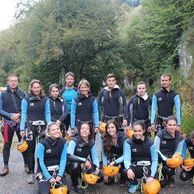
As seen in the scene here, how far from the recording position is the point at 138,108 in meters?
8.22

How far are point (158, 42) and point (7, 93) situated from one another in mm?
11160

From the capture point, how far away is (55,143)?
684cm

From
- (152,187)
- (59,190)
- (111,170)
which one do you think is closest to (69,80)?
(111,170)

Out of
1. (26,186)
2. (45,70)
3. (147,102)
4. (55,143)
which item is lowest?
(26,186)

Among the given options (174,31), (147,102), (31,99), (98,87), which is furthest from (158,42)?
(98,87)

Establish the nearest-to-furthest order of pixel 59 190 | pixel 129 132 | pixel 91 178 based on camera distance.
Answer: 1. pixel 59 190
2. pixel 91 178
3. pixel 129 132

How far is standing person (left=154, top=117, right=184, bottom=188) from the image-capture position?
24.0ft

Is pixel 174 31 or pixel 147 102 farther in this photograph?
pixel 174 31

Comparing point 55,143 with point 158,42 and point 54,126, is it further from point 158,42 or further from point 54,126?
point 158,42

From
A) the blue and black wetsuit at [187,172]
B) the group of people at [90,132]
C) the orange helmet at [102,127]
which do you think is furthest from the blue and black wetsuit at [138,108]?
the blue and black wetsuit at [187,172]

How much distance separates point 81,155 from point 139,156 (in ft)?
3.34

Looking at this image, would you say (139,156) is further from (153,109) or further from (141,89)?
(141,89)

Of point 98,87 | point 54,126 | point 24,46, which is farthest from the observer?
point 98,87

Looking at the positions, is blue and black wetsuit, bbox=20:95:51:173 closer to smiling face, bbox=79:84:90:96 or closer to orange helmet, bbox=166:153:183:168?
smiling face, bbox=79:84:90:96
